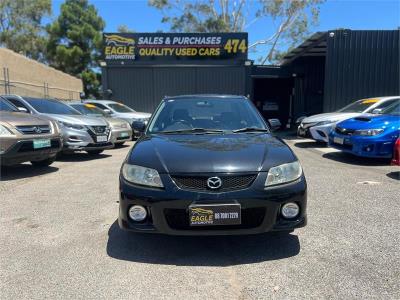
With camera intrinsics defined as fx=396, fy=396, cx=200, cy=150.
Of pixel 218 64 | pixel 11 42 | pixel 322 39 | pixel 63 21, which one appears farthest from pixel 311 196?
pixel 11 42

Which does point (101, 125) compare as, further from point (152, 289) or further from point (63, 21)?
point (63, 21)

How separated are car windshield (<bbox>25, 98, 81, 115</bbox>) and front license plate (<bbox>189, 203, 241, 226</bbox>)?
7.03 meters

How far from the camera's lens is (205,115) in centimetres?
487

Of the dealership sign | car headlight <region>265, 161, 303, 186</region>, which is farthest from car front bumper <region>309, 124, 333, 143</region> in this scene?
the dealership sign

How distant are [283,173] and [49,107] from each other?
24.8 feet

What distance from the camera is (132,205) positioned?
3.38 meters

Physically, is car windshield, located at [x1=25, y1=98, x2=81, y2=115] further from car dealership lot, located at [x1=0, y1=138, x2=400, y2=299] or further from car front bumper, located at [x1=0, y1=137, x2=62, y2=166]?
car dealership lot, located at [x1=0, y1=138, x2=400, y2=299]

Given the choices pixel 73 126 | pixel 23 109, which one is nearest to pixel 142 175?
pixel 73 126

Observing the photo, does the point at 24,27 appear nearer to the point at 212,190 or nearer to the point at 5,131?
the point at 5,131

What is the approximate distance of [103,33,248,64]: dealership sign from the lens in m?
19.4

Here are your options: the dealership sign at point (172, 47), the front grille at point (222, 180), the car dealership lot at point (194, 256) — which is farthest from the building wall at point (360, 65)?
the front grille at point (222, 180)

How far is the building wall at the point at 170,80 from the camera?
19.7m

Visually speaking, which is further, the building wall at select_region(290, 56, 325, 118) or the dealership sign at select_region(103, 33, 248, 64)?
the building wall at select_region(290, 56, 325, 118)

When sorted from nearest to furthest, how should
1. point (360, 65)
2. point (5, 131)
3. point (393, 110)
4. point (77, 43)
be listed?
point (5, 131)
point (393, 110)
point (360, 65)
point (77, 43)
